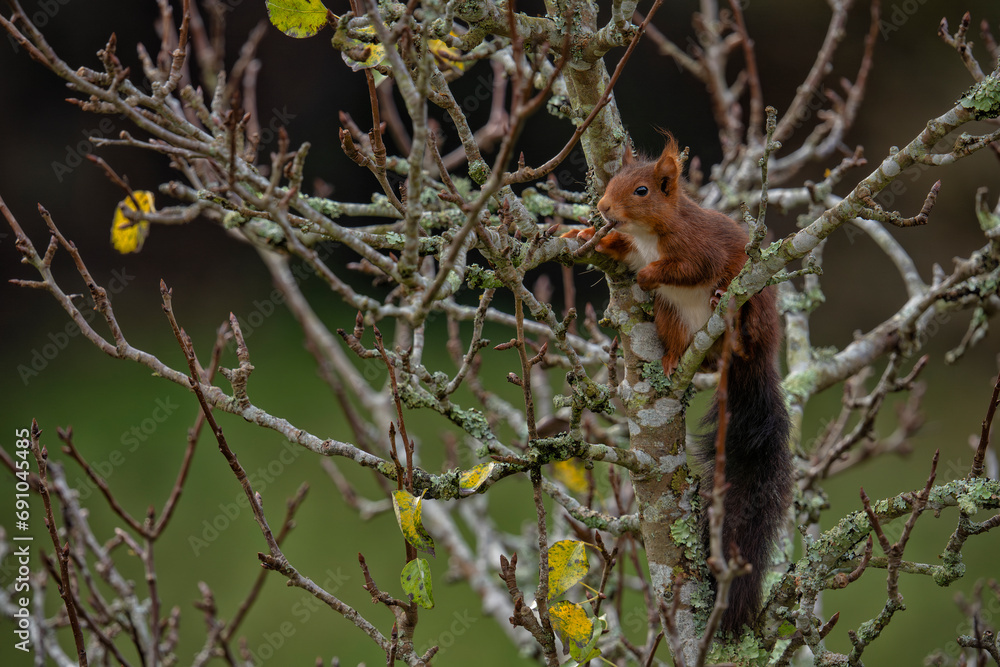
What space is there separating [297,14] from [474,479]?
753 millimetres

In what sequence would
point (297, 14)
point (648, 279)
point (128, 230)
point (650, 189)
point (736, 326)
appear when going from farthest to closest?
point (650, 189) < point (128, 230) < point (648, 279) < point (736, 326) < point (297, 14)

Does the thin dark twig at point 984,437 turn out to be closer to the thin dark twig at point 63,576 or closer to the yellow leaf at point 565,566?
the yellow leaf at point 565,566

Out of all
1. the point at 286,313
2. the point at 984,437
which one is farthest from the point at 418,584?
the point at 286,313

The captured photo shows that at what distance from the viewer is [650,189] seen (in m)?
1.92

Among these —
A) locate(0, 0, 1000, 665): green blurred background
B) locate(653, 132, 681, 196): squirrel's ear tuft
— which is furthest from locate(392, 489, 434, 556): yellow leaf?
locate(0, 0, 1000, 665): green blurred background

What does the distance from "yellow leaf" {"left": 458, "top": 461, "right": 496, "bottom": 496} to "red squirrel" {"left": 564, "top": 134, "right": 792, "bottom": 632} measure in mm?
450

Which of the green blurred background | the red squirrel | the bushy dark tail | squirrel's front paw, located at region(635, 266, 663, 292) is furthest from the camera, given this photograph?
the green blurred background

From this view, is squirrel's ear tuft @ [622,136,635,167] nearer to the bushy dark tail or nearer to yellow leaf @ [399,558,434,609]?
the bushy dark tail

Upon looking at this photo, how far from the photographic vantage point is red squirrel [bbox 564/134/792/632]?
5.01ft

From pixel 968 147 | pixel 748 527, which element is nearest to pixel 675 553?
pixel 748 527

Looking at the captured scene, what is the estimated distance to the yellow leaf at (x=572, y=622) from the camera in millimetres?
1169

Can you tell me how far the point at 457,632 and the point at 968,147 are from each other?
10.2ft

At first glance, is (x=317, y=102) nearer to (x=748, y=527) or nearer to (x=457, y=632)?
(x=457, y=632)

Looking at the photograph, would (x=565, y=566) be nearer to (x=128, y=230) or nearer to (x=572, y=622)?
(x=572, y=622)
